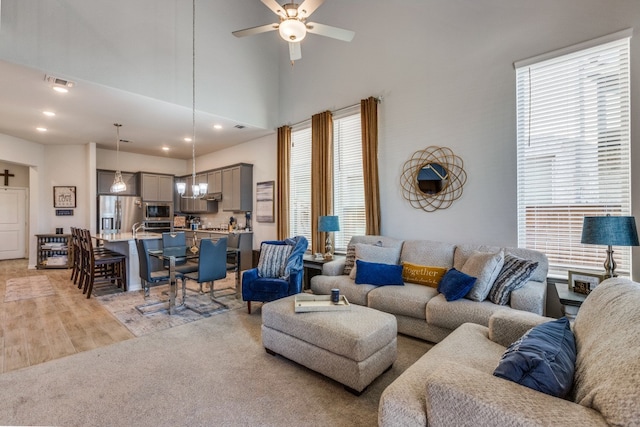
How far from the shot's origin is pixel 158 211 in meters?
7.93

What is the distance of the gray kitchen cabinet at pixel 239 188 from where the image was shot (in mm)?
6605

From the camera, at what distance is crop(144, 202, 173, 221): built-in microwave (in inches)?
303

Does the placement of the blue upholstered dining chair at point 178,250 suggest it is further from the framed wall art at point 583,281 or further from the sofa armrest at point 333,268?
the framed wall art at point 583,281

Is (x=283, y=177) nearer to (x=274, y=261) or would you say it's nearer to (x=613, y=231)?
(x=274, y=261)

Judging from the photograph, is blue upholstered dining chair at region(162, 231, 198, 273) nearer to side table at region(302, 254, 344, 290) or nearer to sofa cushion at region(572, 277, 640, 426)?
side table at region(302, 254, 344, 290)

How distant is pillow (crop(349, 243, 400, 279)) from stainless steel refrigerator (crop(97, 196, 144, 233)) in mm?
6351

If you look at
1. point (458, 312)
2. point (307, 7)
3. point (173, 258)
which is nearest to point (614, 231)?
point (458, 312)

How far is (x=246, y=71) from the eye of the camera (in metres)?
5.62

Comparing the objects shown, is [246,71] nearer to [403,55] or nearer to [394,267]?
[403,55]

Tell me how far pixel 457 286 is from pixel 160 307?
3.74m

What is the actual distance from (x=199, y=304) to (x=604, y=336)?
13.7ft

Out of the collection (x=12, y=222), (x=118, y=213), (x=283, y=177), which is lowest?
(x=12, y=222)

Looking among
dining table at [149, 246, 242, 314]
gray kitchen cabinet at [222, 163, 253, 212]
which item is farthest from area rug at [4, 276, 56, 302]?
gray kitchen cabinet at [222, 163, 253, 212]

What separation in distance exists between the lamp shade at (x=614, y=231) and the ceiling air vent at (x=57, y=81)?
5.79 m
